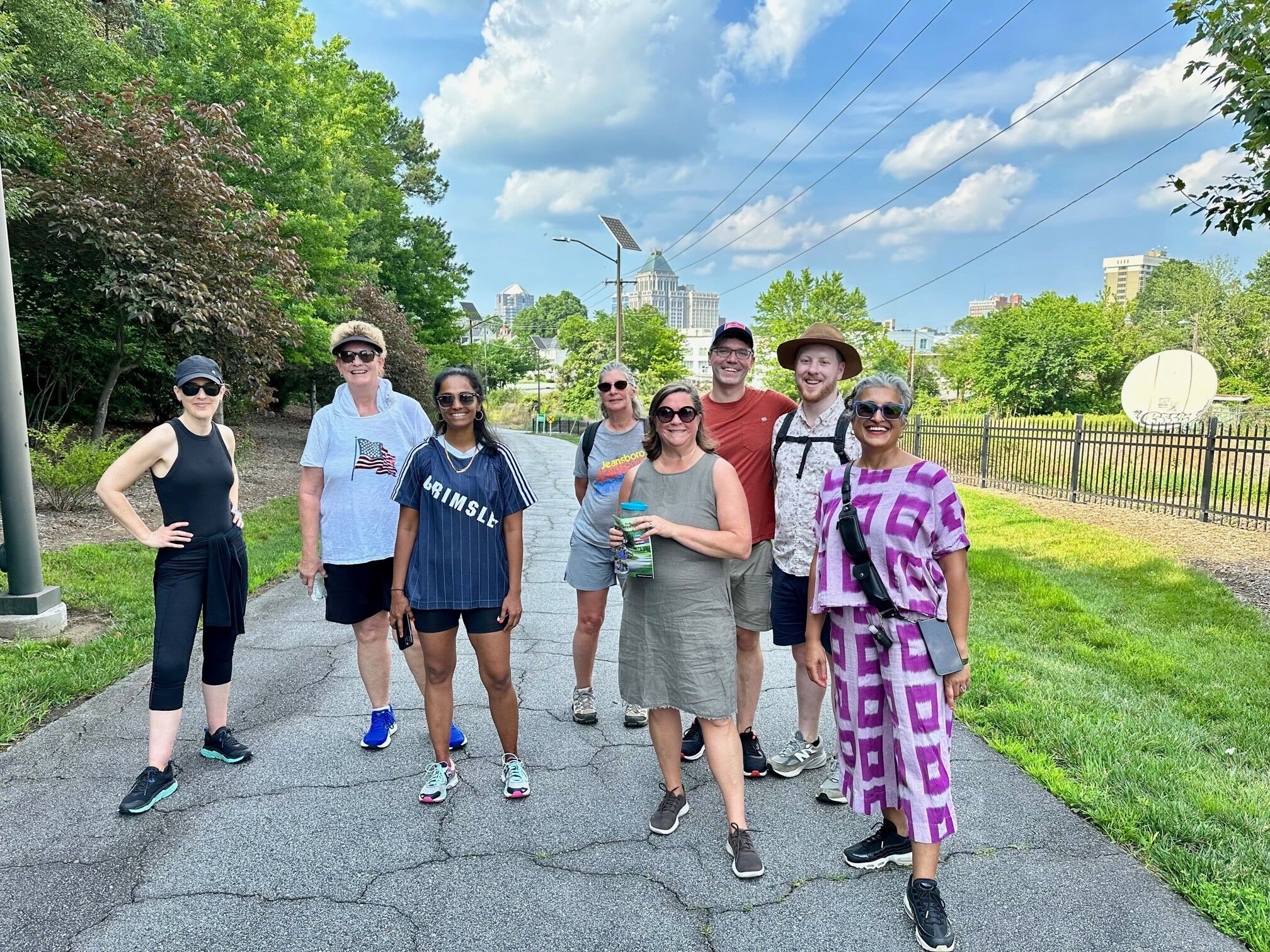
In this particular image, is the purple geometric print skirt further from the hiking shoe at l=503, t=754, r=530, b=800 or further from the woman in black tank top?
the woman in black tank top

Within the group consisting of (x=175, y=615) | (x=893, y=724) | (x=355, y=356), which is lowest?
(x=893, y=724)

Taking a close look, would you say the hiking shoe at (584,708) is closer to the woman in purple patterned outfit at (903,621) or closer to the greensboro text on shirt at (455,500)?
the greensboro text on shirt at (455,500)

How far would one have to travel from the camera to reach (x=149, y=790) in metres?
3.20

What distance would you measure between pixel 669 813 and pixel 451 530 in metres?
1.42

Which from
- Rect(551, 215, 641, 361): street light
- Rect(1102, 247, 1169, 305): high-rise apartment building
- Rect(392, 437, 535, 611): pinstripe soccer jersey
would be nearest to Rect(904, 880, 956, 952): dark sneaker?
Rect(392, 437, 535, 611): pinstripe soccer jersey

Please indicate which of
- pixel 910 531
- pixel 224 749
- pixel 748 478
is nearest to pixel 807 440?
pixel 748 478

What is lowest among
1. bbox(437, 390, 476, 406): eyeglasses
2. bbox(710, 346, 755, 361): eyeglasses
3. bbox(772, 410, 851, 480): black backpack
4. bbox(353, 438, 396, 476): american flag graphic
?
bbox(353, 438, 396, 476): american flag graphic

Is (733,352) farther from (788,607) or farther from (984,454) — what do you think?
(984,454)

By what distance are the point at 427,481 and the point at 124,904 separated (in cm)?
172

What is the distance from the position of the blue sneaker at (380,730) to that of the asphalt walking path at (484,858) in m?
0.05

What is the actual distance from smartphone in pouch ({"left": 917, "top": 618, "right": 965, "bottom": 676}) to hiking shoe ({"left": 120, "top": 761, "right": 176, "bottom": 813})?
308 cm

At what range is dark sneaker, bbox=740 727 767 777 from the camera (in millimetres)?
3553

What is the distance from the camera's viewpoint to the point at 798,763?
3572 mm

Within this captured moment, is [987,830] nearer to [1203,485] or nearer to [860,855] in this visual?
[860,855]
